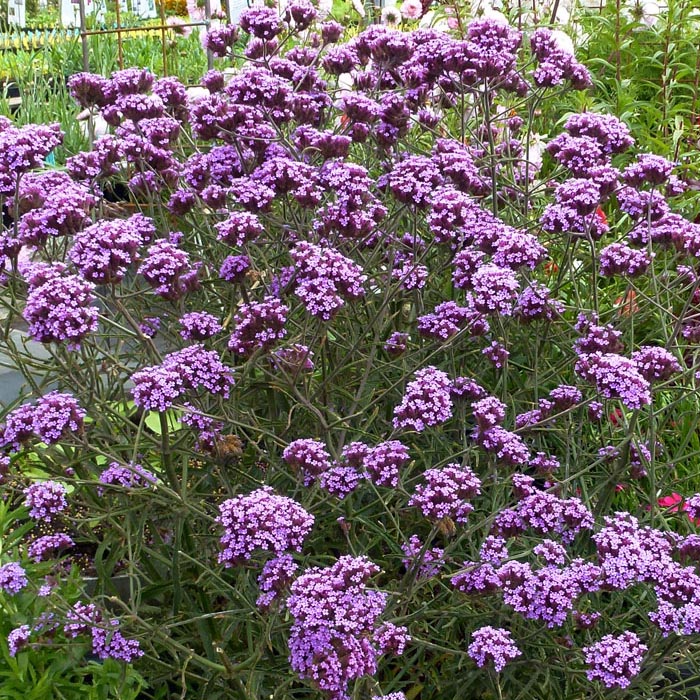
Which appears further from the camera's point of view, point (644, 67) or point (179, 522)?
point (644, 67)

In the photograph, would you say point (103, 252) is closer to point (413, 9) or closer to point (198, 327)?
point (198, 327)

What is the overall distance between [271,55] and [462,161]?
829 millimetres

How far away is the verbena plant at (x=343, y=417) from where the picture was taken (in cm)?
197

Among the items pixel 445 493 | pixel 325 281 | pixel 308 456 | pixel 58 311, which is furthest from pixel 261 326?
pixel 445 493

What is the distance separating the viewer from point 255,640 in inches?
94.9

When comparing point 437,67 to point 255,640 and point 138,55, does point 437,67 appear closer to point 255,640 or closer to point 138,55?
point 255,640

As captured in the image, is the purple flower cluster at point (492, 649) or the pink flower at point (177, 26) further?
the pink flower at point (177, 26)

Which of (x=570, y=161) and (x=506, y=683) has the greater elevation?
(x=570, y=161)

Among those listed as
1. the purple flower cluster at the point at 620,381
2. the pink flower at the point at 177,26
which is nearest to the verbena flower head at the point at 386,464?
the purple flower cluster at the point at 620,381

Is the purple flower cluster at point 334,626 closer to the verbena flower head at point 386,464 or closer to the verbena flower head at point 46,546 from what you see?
the verbena flower head at point 386,464

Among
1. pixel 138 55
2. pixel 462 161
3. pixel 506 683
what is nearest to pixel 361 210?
pixel 462 161

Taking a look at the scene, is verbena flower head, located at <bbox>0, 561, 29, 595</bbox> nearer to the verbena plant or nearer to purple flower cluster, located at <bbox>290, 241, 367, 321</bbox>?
the verbena plant

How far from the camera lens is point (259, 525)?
1794mm

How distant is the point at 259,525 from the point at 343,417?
0.83m
